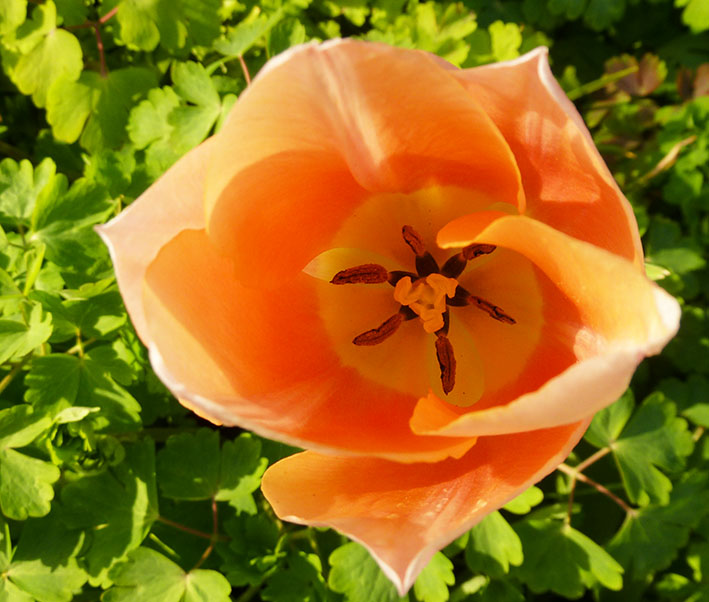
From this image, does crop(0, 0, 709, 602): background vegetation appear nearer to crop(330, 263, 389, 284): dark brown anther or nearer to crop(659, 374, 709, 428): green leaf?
crop(659, 374, 709, 428): green leaf

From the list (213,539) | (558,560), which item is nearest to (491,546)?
(558,560)

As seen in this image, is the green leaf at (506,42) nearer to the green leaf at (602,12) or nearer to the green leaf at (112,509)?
the green leaf at (602,12)

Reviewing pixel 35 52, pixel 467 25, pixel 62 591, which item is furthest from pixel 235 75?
pixel 62 591

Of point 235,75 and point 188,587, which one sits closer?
point 188,587

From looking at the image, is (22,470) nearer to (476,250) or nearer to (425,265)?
(425,265)

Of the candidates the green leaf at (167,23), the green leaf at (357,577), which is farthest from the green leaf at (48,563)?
the green leaf at (167,23)

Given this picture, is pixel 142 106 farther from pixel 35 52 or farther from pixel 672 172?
pixel 672 172
